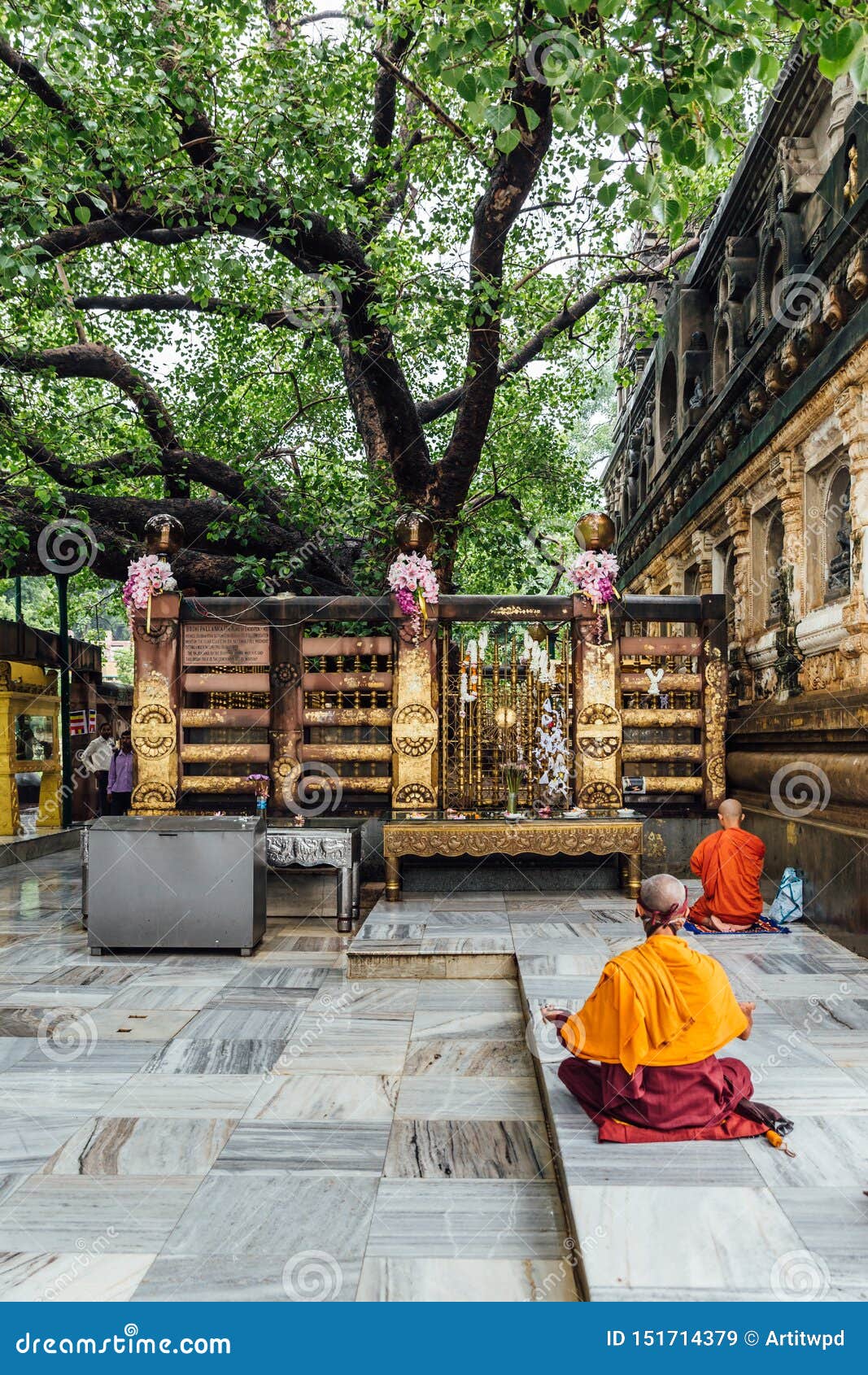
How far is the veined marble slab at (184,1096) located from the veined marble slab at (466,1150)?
2.76 ft

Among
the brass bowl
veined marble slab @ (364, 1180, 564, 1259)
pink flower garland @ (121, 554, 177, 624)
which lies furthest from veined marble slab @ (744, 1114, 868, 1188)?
pink flower garland @ (121, 554, 177, 624)

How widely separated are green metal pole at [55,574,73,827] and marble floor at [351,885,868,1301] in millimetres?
8769

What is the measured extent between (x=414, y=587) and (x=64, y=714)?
7.42 m

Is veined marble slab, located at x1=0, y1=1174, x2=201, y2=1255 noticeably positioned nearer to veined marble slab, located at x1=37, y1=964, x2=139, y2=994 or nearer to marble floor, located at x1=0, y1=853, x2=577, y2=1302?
marble floor, located at x1=0, y1=853, x2=577, y2=1302

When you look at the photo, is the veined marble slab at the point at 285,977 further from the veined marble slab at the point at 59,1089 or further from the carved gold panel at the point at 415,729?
the carved gold panel at the point at 415,729

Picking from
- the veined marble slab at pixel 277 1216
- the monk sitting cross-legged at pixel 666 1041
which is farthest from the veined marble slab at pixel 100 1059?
the monk sitting cross-legged at pixel 666 1041

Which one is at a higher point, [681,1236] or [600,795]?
[600,795]

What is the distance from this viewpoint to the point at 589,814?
862 centimetres

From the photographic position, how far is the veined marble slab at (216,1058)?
495cm

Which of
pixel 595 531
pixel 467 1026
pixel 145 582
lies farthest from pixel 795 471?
pixel 145 582

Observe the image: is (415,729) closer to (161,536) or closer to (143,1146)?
(161,536)

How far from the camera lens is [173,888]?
7340 mm

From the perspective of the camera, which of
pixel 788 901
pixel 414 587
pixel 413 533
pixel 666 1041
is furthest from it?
pixel 413 533

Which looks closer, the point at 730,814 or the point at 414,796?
the point at 730,814
